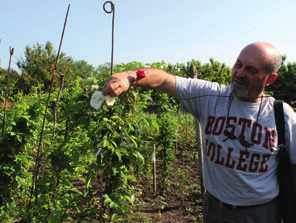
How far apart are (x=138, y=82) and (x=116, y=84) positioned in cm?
18

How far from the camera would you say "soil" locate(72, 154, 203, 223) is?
133 inches

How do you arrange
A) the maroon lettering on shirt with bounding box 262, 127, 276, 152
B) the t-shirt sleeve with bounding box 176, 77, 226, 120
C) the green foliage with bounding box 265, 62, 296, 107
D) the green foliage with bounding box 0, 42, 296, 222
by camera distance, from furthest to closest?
the green foliage with bounding box 265, 62, 296, 107, the green foliage with bounding box 0, 42, 296, 222, the t-shirt sleeve with bounding box 176, 77, 226, 120, the maroon lettering on shirt with bounding box 262, 127, 276, 152

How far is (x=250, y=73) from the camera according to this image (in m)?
1.42

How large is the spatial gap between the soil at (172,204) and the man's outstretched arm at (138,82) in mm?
2143

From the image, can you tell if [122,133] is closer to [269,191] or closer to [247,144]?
[247,144]

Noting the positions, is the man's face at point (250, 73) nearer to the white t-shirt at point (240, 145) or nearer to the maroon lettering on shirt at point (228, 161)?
the white t-shirt at point (240, 145)

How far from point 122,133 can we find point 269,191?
1.08 m

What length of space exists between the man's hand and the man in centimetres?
14

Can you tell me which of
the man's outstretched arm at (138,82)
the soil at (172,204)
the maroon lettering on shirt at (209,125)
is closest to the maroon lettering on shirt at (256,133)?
the maroon lettering on shirt at (209,125)

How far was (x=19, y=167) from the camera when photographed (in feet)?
8.89

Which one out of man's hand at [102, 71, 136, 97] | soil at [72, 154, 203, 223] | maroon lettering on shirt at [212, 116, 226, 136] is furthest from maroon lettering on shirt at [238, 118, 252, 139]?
soil at [72, 154, 203, 223]

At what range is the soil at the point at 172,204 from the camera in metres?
3.37

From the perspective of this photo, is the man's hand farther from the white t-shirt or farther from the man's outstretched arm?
the white t-shirt

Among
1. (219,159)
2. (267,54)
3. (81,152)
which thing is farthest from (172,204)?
(267,54)
